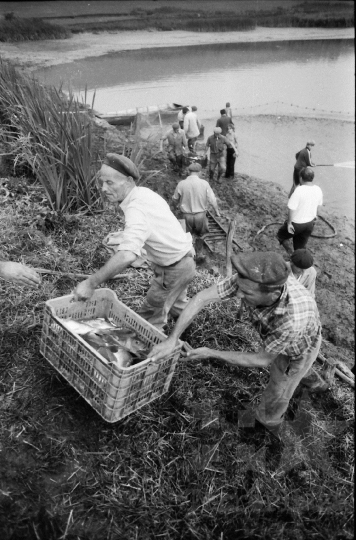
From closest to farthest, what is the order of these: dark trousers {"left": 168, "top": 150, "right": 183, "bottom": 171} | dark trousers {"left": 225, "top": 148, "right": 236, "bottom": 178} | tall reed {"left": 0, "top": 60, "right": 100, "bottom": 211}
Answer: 1. tall reed {"left": 0, "top": 60, "right": 100, "bottom": 211}
2. dark trousers {"left": 168, "top": 150, "right": 183, "bottom": 171}
3. dark trousers {"left": 225, "top": 148, "right": 236, "bottom": 178}

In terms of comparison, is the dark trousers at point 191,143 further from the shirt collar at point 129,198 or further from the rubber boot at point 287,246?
the shirt collar at point 129,198

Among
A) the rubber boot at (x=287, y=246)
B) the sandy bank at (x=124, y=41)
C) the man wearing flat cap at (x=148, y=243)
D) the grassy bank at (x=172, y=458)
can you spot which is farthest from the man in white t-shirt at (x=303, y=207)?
the sandy bank at (x=124, y=41)

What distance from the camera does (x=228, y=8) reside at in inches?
572

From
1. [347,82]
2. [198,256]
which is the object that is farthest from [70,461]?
[347,82]

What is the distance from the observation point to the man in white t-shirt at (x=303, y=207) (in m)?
6.34

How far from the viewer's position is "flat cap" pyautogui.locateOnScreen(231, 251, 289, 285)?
7.65ft

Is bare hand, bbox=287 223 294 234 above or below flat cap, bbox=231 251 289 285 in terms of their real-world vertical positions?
below

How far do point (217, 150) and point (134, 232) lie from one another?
7.64m

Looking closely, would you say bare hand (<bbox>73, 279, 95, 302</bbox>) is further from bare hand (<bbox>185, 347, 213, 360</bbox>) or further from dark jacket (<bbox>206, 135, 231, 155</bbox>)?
dark jacket (<bbox>206, 135, 231, 155</bbox>)

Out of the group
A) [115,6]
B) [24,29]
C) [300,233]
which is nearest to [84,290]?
[300,233]

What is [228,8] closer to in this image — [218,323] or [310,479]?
[218,323]

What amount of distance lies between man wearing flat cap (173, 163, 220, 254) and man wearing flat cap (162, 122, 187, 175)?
3310mm

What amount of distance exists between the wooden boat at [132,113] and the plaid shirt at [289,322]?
11.6m

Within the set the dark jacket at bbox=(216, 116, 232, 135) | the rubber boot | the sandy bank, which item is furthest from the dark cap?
the sandy bank
